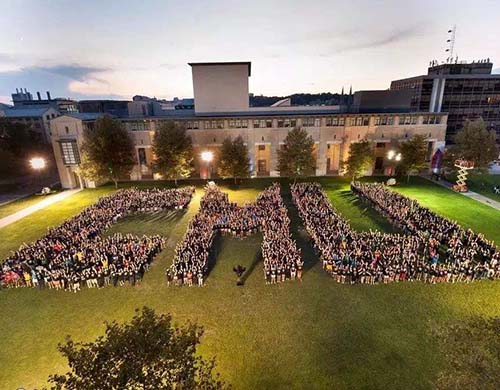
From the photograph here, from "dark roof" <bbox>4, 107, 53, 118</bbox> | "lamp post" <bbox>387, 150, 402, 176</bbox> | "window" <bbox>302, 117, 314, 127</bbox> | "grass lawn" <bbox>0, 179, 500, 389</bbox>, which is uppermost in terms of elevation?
"dark roof" <bbox>4, 107, 53, 118</bbox>

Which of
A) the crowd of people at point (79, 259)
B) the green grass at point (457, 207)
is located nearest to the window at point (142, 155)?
the crowd of people at point (79, 259)

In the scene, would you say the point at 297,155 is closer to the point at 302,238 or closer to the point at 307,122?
the point at 307,122

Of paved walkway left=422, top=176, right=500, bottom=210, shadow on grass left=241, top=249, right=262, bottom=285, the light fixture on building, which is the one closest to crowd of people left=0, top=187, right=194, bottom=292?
shadow on grass left=241, top=249, right=262, bottom=285

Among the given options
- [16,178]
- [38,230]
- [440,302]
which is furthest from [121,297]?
[16,178]

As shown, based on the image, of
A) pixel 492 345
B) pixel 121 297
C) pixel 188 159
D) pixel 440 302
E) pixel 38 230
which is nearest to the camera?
pixel 492 345

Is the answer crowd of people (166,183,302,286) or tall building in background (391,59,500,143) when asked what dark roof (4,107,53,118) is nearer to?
crowd of people (166,183,302,286)

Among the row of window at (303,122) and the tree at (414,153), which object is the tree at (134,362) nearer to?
the row of window at (303,122)

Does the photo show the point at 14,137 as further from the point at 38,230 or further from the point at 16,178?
the point at 38,230
